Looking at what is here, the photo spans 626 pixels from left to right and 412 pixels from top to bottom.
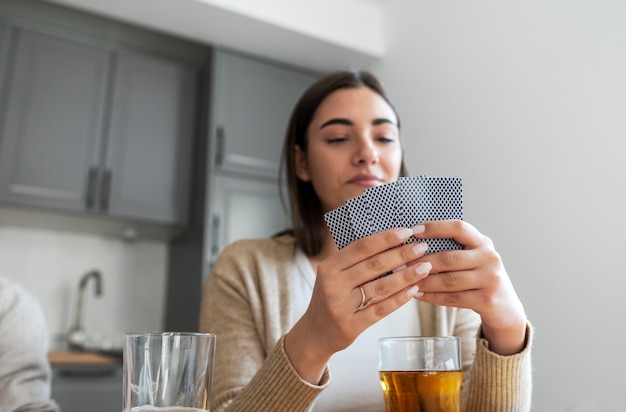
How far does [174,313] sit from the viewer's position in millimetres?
2732

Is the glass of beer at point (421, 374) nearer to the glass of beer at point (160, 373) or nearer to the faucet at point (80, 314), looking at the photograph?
the glass of beer at point (160, 373)

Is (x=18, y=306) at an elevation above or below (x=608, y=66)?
below

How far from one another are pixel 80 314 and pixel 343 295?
2345 millimetres

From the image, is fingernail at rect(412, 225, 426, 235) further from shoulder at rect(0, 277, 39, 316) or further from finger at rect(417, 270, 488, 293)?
shoulder at rect(0, 277, 39, 316)

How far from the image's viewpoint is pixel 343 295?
638 millimetres

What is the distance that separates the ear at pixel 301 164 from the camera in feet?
4.23

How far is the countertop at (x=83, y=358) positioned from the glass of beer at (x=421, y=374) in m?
1.87

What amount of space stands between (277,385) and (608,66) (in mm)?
1380

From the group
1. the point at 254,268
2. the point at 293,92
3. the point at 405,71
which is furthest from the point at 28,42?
the point at 254,268

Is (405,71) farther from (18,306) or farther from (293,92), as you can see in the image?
(18,306)

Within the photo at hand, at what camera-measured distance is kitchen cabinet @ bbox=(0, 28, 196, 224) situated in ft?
7.68

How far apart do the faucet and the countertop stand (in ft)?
0.41

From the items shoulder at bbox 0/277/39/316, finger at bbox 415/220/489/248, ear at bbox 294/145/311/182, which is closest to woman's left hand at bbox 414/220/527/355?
finger at bbox 415/220/489/248

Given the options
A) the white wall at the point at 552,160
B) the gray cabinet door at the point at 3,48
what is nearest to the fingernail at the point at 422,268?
the white wall at the point at 552,160
